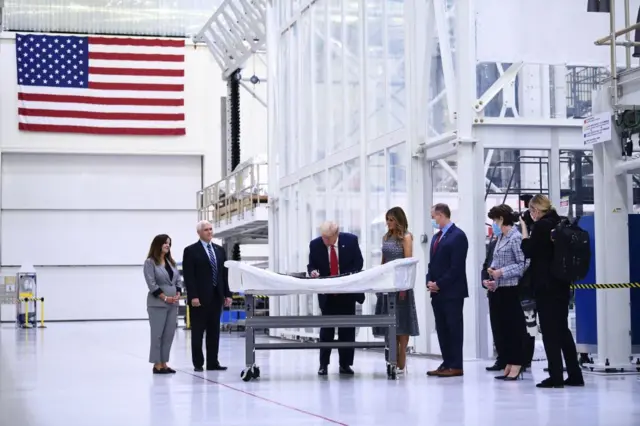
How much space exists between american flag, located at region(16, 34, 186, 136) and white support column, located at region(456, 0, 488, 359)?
2693 cm

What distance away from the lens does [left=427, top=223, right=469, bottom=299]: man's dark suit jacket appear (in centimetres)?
1094

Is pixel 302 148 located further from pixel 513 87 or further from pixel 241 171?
pixel 513 87

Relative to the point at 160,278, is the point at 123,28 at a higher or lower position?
higher

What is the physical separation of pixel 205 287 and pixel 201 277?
13 cm

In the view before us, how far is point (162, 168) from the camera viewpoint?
41.6m

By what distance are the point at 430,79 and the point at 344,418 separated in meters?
8.60

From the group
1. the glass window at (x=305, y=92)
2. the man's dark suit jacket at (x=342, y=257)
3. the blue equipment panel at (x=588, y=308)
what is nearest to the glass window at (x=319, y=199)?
the glass window at (x=305, y=92)

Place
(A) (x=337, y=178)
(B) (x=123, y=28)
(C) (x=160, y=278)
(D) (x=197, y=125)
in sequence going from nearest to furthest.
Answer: (C) (x=160, y=278), (A) (x=337, y=178), (B) (x=123, y=28), (D) (x=197, y=125)

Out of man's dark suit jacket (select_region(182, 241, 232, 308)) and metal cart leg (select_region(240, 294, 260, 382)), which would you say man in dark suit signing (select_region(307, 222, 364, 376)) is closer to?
metal cart leg (select_region(240, 294, 260, 382))

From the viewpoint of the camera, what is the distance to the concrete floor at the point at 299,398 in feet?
24.2

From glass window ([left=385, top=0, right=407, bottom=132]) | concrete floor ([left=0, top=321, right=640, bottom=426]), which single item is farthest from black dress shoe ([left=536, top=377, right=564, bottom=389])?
glass window ([left=385, top=0, right=407, bottom=132])

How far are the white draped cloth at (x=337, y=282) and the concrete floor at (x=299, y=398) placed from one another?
933 millimetres

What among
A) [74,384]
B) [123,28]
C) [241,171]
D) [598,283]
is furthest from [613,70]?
[123,28]

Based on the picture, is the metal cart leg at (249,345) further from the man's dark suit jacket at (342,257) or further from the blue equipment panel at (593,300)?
the blue equipment panel at (593,300)
